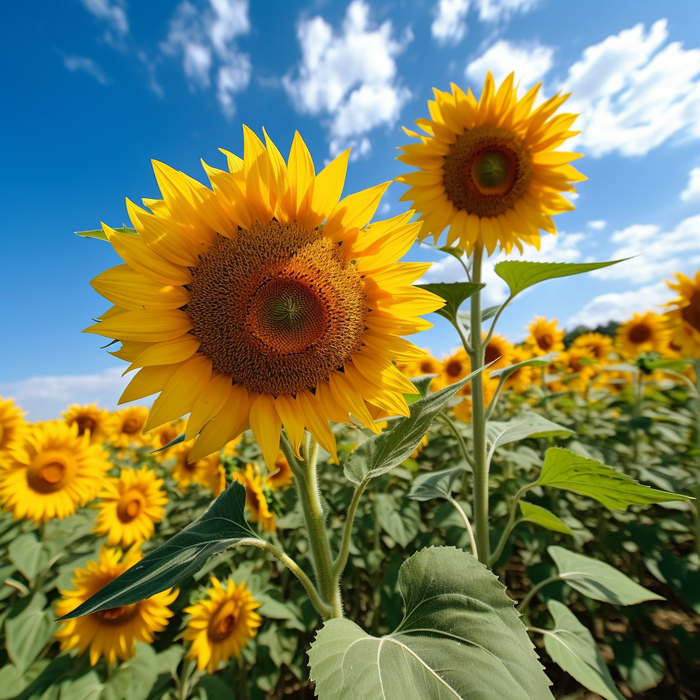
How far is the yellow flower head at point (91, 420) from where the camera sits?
543cm

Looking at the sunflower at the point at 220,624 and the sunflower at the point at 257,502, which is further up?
the sunflower at the point at 257,502

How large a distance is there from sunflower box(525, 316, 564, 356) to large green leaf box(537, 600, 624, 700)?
4169mm

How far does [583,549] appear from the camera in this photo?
4.04 meters

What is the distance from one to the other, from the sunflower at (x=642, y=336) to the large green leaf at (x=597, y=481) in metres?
5.58

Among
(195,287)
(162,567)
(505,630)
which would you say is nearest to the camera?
(505,630)

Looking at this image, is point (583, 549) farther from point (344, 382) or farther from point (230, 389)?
point (230, 389)

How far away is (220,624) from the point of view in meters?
2.74

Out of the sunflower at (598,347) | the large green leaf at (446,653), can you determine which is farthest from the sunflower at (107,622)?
the sunflower at (598,347)

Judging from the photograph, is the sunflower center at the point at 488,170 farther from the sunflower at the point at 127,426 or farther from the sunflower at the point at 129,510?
the sunflower at the point at 127,426

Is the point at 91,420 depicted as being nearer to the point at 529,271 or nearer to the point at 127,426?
the point at 127,426

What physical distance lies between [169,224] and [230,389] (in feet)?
1.61

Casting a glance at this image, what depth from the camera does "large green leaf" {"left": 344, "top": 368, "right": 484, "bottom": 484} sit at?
3.38ft

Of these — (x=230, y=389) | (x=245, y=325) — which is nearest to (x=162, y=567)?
(x=230, y=389)

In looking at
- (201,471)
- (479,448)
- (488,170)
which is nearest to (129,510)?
(201,471)
